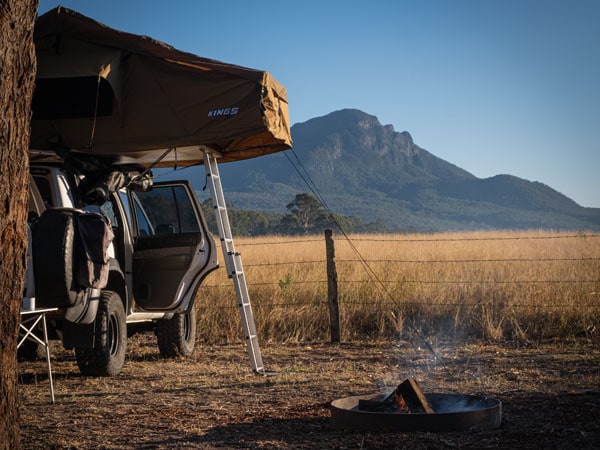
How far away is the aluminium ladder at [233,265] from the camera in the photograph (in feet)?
27.1

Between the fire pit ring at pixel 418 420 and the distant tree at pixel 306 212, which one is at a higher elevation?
the distant tree at pixel 306 212

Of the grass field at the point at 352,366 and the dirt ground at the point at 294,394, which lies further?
the grass field at the point at 352,366

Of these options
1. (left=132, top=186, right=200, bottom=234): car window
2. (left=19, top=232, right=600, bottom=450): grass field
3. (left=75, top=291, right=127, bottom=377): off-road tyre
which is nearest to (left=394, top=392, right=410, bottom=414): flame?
(left=19, top=232, right=600, bottom=450): grass field

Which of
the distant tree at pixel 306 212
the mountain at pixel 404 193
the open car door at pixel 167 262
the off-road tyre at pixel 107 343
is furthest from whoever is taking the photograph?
the mountain at pixel 404 193

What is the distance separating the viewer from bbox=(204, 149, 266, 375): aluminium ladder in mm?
8250

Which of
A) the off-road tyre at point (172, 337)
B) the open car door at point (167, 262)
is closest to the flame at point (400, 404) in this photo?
the open car door at point (167, 262)

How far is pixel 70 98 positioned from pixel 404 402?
4.35 meters

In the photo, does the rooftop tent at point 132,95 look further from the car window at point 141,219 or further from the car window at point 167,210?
the car window at point 167,210

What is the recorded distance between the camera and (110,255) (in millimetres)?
7922

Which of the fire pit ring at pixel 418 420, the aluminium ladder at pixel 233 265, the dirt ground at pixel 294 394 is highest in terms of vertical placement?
the aluminium ladder at pixel 233 265

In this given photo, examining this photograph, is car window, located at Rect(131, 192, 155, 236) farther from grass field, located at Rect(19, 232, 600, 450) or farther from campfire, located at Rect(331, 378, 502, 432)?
campfire, located at Rect(331, 378, 502, 432)

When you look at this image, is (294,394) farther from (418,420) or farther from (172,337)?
(172,337)

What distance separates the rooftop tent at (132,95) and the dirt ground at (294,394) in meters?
2.19

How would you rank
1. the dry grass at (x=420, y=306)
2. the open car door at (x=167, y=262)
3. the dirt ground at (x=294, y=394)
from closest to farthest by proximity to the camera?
the dirt ground at (x=294, y=394) < the open car door at (x=167, y=262) < the dry grass at (x=420, y=306)
